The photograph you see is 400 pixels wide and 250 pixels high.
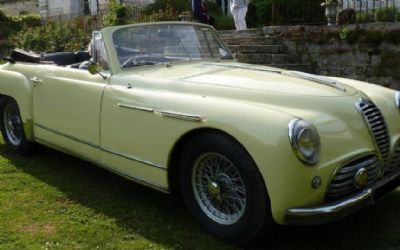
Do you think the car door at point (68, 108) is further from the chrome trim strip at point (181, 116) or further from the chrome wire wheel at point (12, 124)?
the chrome trim strip at point (181, 116)

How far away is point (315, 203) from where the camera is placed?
3.21m

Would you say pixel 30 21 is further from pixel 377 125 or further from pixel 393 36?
pixel 377 125

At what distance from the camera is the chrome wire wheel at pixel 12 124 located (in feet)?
19.4

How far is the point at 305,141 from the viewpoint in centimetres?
318

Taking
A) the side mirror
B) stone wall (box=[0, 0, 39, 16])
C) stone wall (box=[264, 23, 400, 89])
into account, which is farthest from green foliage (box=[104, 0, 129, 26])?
stone wall (box=[0, 0, 39, 16])

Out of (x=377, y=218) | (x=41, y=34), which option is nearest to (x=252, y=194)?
(x=377, y=218)

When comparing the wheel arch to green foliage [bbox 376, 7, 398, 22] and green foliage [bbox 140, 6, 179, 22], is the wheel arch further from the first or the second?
green foliage [bbox 140, 6, 179, 22]

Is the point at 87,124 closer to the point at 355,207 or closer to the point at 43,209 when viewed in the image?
the point at 43,209

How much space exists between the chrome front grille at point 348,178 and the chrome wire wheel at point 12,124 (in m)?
3.88

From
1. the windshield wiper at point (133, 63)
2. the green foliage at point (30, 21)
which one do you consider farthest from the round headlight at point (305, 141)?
the green foliage at point (30, 21)

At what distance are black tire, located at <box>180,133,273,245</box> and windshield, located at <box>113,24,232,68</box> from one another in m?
1.30

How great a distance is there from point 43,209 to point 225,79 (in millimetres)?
1881

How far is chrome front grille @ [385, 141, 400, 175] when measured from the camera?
371 cm

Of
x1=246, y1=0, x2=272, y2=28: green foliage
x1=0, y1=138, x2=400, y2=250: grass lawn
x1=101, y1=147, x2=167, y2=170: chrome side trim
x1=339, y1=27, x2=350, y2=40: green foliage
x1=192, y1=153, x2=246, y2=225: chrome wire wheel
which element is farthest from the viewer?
x1=246, y1=0, x2=272, y2=28: green foliage
